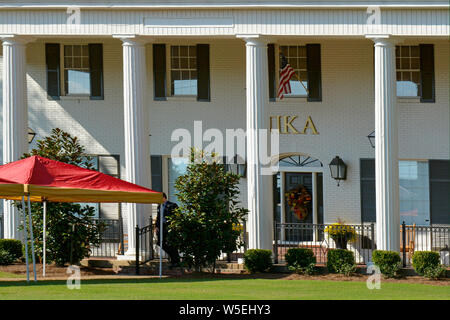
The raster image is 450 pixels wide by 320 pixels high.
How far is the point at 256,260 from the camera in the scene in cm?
2419

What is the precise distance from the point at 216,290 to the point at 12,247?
728 cm

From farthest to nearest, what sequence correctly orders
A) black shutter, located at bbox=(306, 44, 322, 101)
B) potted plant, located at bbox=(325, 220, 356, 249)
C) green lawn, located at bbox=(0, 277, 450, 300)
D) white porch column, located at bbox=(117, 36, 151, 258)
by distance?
black shutter, located at bbox=(306, 44, 322, 101)
potted plant, located at bbox=(325, 220, 356, 249)
white porch column, located at bbox=(117, 36, 151, 258)
green lawn, located at bbox=(0, 277, 450, 300)

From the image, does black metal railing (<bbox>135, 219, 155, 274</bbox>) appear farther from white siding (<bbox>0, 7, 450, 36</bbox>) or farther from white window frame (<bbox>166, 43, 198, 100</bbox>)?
white siding (<bbox>0, 7, 450, 36</bbox>)

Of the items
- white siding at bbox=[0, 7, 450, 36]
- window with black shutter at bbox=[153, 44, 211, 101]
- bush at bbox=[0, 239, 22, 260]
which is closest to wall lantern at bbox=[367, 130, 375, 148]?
white siding at bbox=[0, 7, 450, 36]

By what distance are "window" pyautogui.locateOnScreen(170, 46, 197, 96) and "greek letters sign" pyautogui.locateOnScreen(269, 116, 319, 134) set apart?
105 inches

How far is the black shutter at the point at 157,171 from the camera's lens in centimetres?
2877

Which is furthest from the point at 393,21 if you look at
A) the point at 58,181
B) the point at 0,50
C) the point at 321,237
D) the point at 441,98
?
the point at 0,50

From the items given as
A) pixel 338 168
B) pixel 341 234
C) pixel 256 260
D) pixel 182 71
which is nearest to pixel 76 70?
pixel 182 71

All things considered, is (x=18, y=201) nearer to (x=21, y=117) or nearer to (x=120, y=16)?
(x=21, y=117)

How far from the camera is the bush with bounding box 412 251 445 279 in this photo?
23297 millimetres

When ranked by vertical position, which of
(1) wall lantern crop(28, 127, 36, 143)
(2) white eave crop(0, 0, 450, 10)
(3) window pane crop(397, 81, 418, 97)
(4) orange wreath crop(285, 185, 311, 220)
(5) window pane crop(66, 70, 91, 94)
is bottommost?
(4) orange wreath crop(285, 185, 311, 220)

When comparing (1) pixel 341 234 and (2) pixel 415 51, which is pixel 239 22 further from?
(1) pixel 341 234

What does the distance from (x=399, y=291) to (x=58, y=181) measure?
8133 mm
